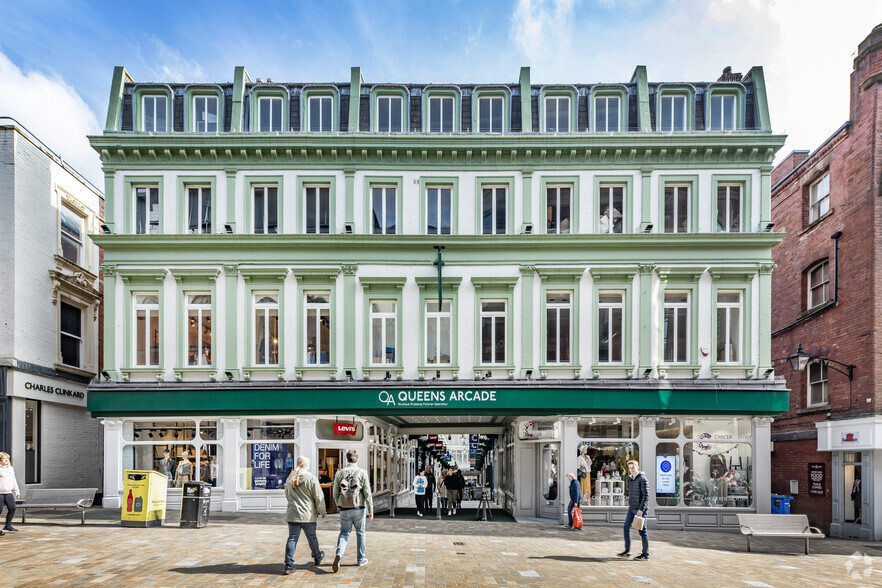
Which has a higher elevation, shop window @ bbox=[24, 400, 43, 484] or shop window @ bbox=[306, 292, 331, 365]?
shop window @ bbox=[306, 292, 331, 365]

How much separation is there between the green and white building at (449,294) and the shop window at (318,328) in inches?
2.4

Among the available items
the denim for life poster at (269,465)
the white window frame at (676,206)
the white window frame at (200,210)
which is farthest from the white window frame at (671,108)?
the denim for life poster at (269,465)

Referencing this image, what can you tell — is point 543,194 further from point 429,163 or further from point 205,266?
point 205,266

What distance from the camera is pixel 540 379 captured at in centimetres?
1845

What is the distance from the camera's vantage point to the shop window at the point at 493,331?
18828 mm

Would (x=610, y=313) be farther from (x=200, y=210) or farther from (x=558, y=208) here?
(x=200, y=210)

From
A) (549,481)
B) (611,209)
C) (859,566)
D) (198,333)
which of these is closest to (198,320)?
(198,333)

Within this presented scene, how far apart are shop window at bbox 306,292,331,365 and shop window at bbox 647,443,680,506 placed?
388 inches

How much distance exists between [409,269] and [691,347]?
8.45m

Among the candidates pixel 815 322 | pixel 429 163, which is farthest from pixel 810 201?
pixel 429 163

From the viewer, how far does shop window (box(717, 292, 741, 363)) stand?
18578 mm

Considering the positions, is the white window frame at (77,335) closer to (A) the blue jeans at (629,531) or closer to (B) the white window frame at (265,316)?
(B) the white window frame at (265,316)

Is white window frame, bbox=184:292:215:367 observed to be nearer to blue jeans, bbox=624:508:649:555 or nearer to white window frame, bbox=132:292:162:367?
white window frame, bbox=132:292:162:367

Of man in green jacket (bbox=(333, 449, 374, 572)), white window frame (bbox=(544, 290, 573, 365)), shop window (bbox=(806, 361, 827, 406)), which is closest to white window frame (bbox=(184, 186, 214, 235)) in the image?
white window frame (bbox=(544, 290, 573, 365))
